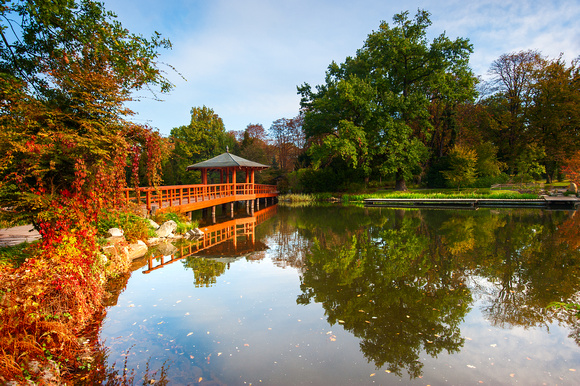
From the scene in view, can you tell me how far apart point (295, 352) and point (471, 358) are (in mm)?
2032

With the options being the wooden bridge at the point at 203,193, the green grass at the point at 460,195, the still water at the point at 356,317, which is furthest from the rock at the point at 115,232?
the green grass at the point at 460,195

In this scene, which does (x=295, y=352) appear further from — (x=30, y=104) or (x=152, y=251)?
(x=152, y=251)

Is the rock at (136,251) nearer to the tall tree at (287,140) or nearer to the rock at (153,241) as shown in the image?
the rock at (153,241)

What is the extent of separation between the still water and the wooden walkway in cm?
246

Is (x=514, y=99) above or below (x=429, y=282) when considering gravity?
above

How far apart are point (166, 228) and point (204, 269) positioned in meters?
4.17

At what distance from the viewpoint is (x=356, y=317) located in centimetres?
473

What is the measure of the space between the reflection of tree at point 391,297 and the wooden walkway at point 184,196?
425 centimetres

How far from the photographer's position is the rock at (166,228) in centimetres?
1082

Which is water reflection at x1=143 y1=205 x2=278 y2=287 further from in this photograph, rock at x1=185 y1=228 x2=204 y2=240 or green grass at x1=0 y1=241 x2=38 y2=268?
green grass at x1=0 y1=241 x2=38 y2=268

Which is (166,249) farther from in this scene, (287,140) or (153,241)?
(287,140)

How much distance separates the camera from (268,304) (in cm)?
542

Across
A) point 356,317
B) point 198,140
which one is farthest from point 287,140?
point 356,317

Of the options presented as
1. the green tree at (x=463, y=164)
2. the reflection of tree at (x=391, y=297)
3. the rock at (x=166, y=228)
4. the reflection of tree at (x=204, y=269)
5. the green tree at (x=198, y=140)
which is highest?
the green tree at (x=198, y=140)
